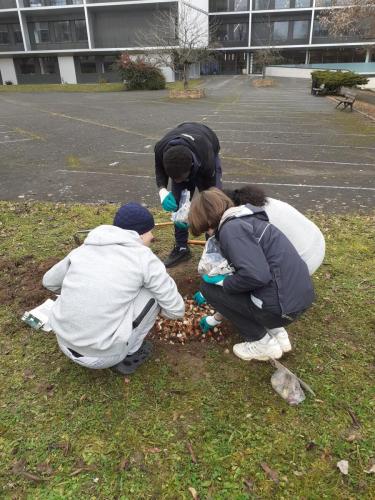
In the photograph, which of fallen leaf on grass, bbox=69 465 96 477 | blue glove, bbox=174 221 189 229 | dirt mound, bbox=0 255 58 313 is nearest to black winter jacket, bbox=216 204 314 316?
fallen leaf on grass, bbox=69 465 96 477

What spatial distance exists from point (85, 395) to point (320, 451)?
4.53ft

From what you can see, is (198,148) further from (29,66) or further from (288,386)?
(29,66)

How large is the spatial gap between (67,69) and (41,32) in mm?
3944

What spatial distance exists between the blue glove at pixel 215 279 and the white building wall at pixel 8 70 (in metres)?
41.7

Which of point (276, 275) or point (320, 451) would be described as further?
point (276, 275)

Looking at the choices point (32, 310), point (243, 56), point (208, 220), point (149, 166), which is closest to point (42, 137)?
point (149, 166)

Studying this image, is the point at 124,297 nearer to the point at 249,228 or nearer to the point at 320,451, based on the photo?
the point at 249,228

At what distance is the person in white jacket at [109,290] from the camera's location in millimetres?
2061

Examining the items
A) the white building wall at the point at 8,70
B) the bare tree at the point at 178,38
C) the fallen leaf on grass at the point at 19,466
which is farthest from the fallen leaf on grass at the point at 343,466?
the white building wall at the point at 8,70

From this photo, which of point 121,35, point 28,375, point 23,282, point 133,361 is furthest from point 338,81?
point 28,375

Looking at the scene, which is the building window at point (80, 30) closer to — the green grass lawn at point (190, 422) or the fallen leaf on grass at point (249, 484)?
the green grass lawn at point (190, 422)

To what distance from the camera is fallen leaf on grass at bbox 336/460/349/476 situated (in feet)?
6.33

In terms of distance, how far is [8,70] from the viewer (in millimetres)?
36812

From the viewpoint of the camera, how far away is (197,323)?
9.64 feet
